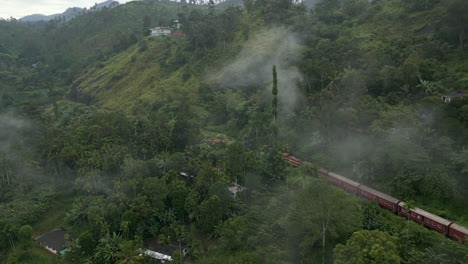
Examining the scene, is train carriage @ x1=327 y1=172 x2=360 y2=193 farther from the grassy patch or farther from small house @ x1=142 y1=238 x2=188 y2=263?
the grassy patch

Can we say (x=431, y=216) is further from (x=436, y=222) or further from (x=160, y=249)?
(x=160, y=249)

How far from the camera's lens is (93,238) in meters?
22.7

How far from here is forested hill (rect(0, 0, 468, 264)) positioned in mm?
20186

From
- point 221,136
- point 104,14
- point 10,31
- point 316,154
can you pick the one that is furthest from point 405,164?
point 10,31

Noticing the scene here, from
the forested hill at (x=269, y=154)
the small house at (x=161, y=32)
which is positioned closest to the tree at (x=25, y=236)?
the forested hill at (x=269, y=154)

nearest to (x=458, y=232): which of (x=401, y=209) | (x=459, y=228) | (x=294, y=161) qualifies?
(x=459, y=228)

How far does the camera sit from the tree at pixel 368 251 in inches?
598

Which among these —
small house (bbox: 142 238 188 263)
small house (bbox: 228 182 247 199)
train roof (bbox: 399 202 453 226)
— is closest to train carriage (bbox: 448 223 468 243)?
train roof (bbox: 399 202 453 226)

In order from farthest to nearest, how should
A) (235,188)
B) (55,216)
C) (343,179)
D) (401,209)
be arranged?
(55,216)
(235,188)
(343,179)
(401,209)

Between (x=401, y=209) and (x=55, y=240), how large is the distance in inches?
982

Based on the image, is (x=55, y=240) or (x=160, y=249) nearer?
(x=160, y=249)

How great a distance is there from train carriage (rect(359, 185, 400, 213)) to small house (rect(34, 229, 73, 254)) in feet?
72.1

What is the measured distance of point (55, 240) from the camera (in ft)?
80.4

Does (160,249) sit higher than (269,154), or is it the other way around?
(269,154)
